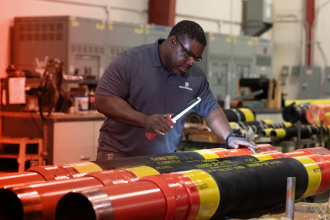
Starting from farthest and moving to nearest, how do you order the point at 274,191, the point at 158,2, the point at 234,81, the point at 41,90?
the point at 234,81, the point at 158,2, the point at 41,90, the point at 274,191

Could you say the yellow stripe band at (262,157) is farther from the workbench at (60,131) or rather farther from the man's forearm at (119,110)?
the workbench at (60,131)

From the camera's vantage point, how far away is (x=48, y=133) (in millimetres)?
4688

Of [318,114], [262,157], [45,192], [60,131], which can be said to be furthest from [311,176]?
[60,131]

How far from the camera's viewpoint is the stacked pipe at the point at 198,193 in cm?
96

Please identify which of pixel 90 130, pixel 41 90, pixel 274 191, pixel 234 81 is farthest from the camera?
pixel 234 81

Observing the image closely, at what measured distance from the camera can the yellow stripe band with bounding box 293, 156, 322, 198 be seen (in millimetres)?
1573

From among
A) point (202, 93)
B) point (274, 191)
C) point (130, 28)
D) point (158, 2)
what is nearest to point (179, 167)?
point (274, 191)

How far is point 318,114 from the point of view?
14.3ft

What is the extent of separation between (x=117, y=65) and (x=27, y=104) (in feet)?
10.2

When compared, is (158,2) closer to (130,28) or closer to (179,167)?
(130,28)

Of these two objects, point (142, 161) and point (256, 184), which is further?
point (142, 161)

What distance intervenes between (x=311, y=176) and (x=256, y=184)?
1.19 ft

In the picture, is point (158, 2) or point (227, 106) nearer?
point (227, 106)

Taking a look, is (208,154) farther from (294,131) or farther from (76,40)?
(76,40)
